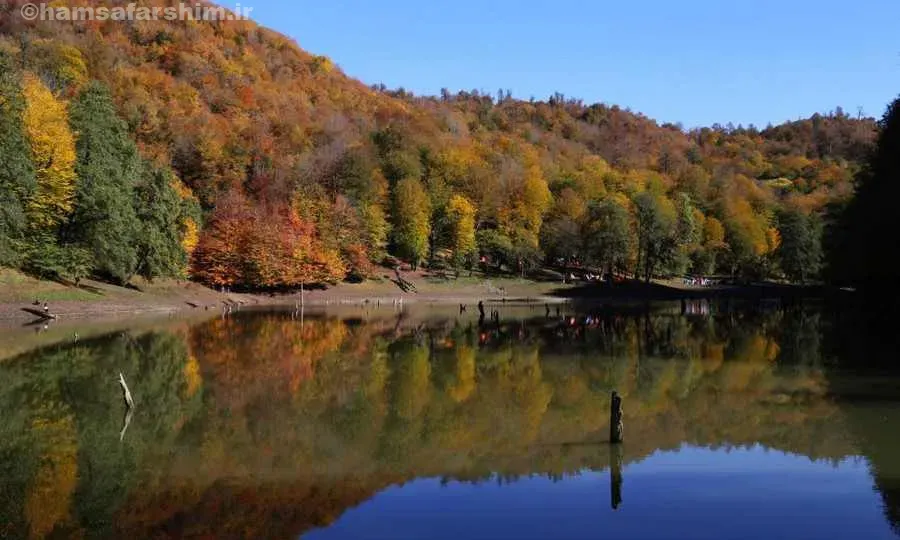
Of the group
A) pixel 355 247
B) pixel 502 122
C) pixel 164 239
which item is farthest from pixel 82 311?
pixel 502 122

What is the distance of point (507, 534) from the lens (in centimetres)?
1316

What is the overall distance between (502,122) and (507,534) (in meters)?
182

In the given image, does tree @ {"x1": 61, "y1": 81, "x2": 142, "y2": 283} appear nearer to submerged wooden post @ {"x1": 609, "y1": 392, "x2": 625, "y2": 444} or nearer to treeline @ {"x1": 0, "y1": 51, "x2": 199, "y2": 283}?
treeline @ {"x1": 0, "y1": 51, "x2": 199, "y2": 283}

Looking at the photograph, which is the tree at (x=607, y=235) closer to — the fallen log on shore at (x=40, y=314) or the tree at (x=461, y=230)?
the tree at (x=461, y=230)

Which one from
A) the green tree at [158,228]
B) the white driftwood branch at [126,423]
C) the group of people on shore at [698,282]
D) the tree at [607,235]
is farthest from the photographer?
the group of people on shore at [698,282]

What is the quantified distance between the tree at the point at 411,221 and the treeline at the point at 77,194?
101ft

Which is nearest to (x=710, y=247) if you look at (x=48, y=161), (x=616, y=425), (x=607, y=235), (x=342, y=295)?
(x=607, y=235)

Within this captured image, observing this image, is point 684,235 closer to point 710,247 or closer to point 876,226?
point 710,247

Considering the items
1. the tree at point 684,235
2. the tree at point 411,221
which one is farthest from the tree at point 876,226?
the tree at point 411,221

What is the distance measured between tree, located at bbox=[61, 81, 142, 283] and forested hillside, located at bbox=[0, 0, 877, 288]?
0.45ft

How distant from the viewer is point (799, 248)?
107375mm

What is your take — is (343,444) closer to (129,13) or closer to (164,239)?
(164,239)

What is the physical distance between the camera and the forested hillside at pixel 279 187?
56188mm

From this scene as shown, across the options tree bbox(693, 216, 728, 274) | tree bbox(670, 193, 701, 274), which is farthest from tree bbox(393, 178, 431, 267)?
tree bbox(693, 216, 728, 274)
